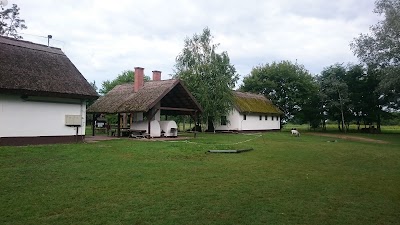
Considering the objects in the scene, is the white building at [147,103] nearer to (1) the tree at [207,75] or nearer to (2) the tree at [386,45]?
(1) the tree at [207,75]

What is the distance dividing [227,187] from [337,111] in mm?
40635

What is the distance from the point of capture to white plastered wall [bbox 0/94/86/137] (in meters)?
17.7

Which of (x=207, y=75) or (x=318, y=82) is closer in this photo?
(x=207, y=75)

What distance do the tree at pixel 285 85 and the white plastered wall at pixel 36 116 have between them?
34452 mm

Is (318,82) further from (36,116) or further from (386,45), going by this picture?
(36,116)

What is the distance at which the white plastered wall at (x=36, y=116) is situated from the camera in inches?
696

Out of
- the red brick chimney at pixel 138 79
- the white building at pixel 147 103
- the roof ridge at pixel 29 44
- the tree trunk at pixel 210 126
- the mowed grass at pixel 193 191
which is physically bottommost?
the mowed grass at pixel 193 191

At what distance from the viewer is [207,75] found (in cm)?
3600

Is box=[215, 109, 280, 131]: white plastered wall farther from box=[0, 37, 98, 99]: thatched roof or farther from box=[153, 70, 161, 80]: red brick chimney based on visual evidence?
box=[0, 37, 98, 99]: thatched roof

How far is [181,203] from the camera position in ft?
22.4

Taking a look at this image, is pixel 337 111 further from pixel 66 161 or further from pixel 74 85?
pixel 66 161

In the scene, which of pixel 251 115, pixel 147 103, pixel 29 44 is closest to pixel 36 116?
pixel 29 44

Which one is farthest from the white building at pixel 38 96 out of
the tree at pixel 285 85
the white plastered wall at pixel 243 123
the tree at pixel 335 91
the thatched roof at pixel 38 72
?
the tree at pixel 285 85

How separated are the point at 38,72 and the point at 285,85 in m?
37.1
